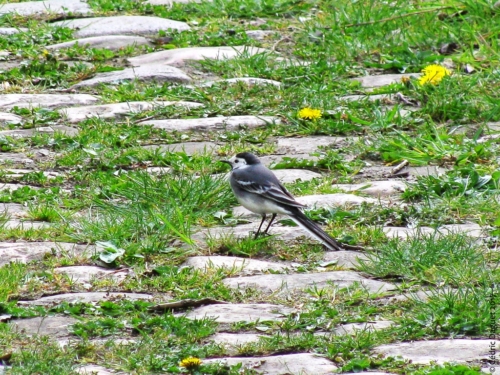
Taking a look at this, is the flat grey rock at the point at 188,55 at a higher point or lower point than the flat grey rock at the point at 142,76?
higher

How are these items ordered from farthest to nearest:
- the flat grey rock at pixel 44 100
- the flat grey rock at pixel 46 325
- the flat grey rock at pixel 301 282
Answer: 1. the flat grey rock at pixel 44 100
2. the flat grey rock at pixel 301 282
3. the flat grey rock at pixel 46 325

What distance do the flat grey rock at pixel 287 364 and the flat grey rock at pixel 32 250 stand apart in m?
1.48

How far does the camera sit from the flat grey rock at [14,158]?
20.9 feet

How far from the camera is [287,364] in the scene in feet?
12.2

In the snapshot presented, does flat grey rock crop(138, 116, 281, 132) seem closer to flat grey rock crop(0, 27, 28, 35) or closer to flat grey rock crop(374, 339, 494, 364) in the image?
flat grey rock crop(0, 27, 28, 35)

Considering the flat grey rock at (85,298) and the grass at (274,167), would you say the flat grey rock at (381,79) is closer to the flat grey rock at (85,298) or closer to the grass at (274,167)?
the grass at (274,167)

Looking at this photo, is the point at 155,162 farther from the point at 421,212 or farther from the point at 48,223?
the point at 421,212

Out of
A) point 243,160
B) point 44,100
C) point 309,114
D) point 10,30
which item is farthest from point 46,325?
point 10,30

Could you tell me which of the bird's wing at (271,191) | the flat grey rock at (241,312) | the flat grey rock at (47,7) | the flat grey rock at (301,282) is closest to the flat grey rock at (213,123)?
the bird's wing at (271,191)

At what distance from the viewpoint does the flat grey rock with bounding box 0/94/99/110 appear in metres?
7.38

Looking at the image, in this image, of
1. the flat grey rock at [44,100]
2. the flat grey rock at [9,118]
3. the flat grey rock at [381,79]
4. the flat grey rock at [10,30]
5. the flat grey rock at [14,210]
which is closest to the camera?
the flat grey rock at [14,210]

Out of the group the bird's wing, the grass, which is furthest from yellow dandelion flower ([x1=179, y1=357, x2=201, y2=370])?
the bird's wing

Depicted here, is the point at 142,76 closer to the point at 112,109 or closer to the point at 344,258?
the point at 112,109

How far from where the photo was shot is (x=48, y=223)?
17.8ft
